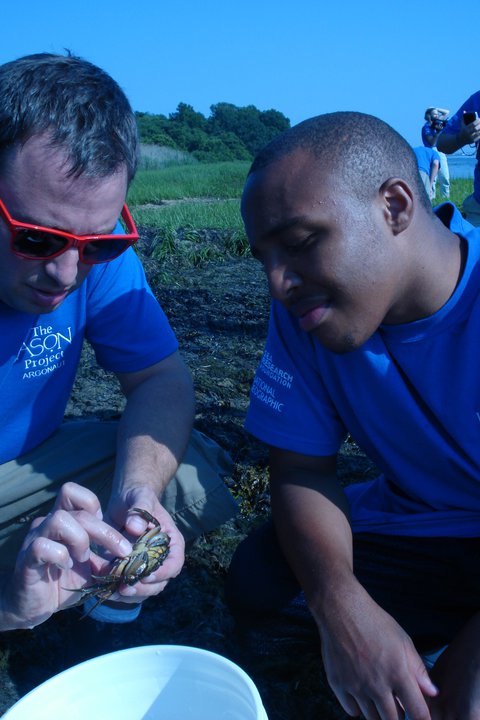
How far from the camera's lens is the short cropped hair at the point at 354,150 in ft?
5.25

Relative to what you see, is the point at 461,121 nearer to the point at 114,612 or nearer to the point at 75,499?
the point at 114,612

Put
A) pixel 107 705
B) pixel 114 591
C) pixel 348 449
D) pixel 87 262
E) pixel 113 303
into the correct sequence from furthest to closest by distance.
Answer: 1. pixel 348 449
2. pixel 113 303
3. pixel 87 262
4. pixel 114 591
5. pixel 107 705

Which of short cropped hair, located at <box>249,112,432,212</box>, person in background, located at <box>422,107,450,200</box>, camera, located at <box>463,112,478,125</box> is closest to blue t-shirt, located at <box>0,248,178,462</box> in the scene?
short cropped hair, located at <box>249,112,432,212</box>

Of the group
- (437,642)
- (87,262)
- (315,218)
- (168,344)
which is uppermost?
(315,218)

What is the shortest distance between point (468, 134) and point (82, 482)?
385 cm

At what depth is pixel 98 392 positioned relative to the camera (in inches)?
142

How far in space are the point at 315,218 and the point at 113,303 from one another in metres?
0.80

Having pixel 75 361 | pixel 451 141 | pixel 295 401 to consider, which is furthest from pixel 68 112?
pixel 451 141

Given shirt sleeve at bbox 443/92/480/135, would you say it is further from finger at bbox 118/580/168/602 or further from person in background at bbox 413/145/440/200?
finger at bbox 118/580/168/602

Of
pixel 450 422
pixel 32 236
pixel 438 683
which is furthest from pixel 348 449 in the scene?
pixel 32 236

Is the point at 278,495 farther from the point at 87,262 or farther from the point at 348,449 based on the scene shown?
the point at 348,449

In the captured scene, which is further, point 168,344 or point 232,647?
point 168,344

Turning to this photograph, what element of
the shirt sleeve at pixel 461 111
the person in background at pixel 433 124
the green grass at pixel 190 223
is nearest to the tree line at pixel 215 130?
the green grass at pixel 190 223

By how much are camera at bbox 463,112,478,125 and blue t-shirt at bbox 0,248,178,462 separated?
11.1ft
